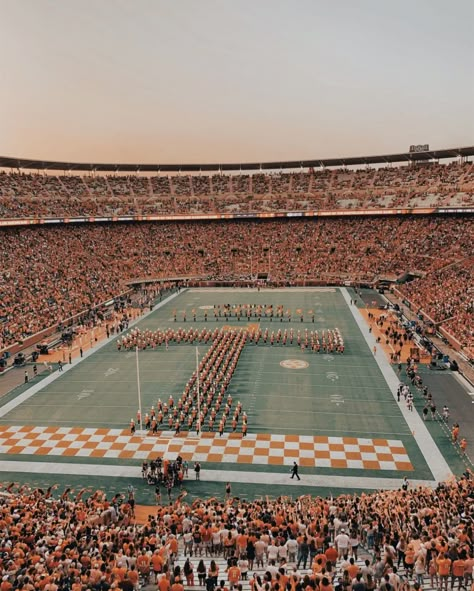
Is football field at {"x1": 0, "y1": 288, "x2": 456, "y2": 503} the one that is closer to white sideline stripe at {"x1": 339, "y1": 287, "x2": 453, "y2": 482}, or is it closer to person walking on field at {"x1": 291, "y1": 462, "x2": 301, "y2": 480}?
white sideline stripe at {"x1": 339, "y1": 287, "x2": 453, "y2": 482}

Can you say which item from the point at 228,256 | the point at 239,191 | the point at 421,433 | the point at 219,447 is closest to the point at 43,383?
the point at 219,447

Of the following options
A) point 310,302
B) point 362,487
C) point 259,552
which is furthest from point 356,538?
point 310,302

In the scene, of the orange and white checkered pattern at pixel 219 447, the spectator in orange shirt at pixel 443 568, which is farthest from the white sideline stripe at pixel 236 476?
the spectator in orange shirt at pixel 443 568

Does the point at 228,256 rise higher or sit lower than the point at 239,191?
lower

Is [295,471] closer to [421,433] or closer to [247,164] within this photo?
[421,433]

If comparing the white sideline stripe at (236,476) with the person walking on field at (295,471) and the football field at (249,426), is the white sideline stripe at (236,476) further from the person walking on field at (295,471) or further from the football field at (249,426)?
the person walking on field at (295,471)

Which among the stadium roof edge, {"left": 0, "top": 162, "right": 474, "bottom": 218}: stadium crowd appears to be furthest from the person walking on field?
the stadium roof edge
